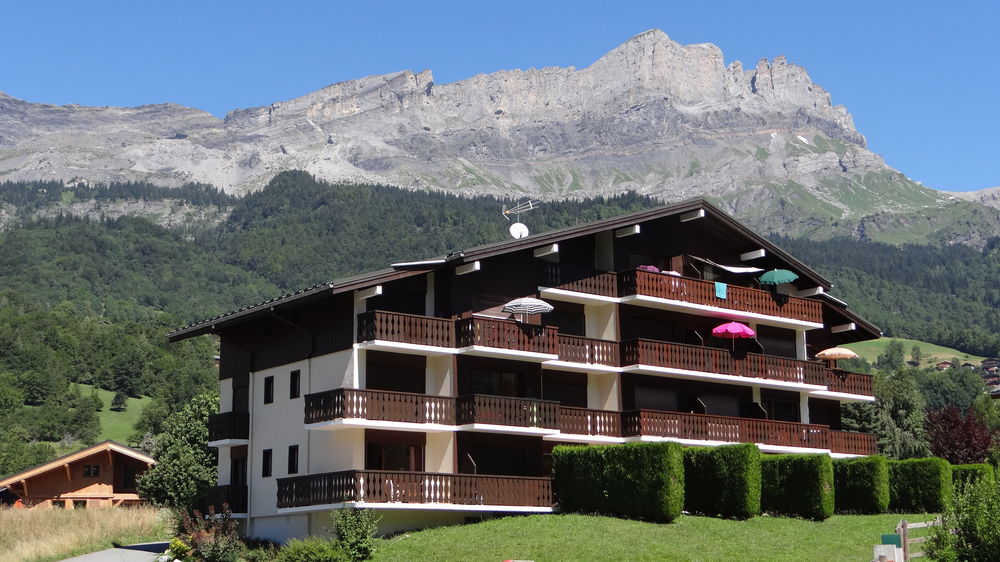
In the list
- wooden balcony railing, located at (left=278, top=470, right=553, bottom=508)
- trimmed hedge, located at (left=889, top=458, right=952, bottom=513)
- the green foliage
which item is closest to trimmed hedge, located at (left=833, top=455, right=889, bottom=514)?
trimmed hedge, located at (left=889, top=458, right=952, bottom=513)

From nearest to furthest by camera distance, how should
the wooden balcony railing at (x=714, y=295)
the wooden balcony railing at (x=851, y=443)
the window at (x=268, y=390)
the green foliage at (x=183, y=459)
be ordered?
the window at (x=268, y=390) → the wooden balcony railing at (x=714, y=295) → the wooden balcony railing at (x=851, y=443) → the green foliage at (x=183, y=459)

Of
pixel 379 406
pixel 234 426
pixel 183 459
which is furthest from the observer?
pixel 183 459

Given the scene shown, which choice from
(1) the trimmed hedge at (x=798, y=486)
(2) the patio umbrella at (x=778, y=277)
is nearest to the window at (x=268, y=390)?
(1) the trimmed hedge at (x=798, y=486)

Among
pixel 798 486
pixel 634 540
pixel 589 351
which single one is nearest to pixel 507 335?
pixel 589 351

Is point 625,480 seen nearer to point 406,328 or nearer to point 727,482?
point 727,482

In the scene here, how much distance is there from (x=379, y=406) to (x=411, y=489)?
9.23 feet

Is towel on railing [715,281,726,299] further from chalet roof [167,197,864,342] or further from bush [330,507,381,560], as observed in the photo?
bush [330,507,381,560]

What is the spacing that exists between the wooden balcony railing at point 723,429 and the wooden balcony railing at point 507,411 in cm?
387

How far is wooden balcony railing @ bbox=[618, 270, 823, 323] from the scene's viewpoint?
46250 millimetres

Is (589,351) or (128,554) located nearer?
(128,554)

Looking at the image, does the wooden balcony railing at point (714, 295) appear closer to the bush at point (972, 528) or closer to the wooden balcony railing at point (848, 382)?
the wooden balcony railing at point (848, 382)

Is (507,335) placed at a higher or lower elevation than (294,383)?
higher

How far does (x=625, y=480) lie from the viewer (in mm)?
38656

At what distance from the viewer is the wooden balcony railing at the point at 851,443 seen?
51562 mm
